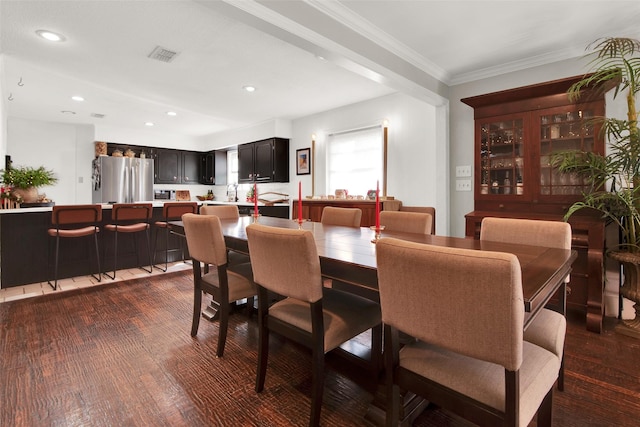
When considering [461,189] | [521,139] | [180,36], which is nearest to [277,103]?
[180,36]

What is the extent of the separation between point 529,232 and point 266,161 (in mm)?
5107

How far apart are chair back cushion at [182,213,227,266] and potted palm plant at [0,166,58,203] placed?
104 inches

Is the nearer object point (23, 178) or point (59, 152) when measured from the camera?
point (23, 178)

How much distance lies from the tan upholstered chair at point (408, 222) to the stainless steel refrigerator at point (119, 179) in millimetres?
6236

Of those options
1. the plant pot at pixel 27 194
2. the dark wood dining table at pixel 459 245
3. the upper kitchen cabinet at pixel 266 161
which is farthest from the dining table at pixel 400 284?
the upper kitchen cabinet at pixel 266 161

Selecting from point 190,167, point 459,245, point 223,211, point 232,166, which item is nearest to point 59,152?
point 190,167

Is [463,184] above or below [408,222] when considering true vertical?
above

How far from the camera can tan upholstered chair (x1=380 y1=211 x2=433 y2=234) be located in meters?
2.36

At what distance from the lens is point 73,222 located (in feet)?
11.9

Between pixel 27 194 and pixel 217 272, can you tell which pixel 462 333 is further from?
pixel 27 194

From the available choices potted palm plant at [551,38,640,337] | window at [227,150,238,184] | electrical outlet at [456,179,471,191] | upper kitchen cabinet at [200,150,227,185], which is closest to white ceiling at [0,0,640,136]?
potted palm plant at [551,38,640,337]

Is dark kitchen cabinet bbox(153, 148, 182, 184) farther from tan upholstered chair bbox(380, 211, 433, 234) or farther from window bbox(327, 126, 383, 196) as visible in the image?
tan upholstered chair bbox(380, 211, 433, 234)

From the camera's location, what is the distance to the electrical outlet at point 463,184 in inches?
150

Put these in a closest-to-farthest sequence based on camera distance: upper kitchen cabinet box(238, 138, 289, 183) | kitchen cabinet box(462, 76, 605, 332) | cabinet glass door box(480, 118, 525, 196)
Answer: kitchen cabinet box(462, 76, 605, 332), cabinet glass door box(480, 118, 525, 196), upper kitchen cabinet box(238, 138, 289, 183)
